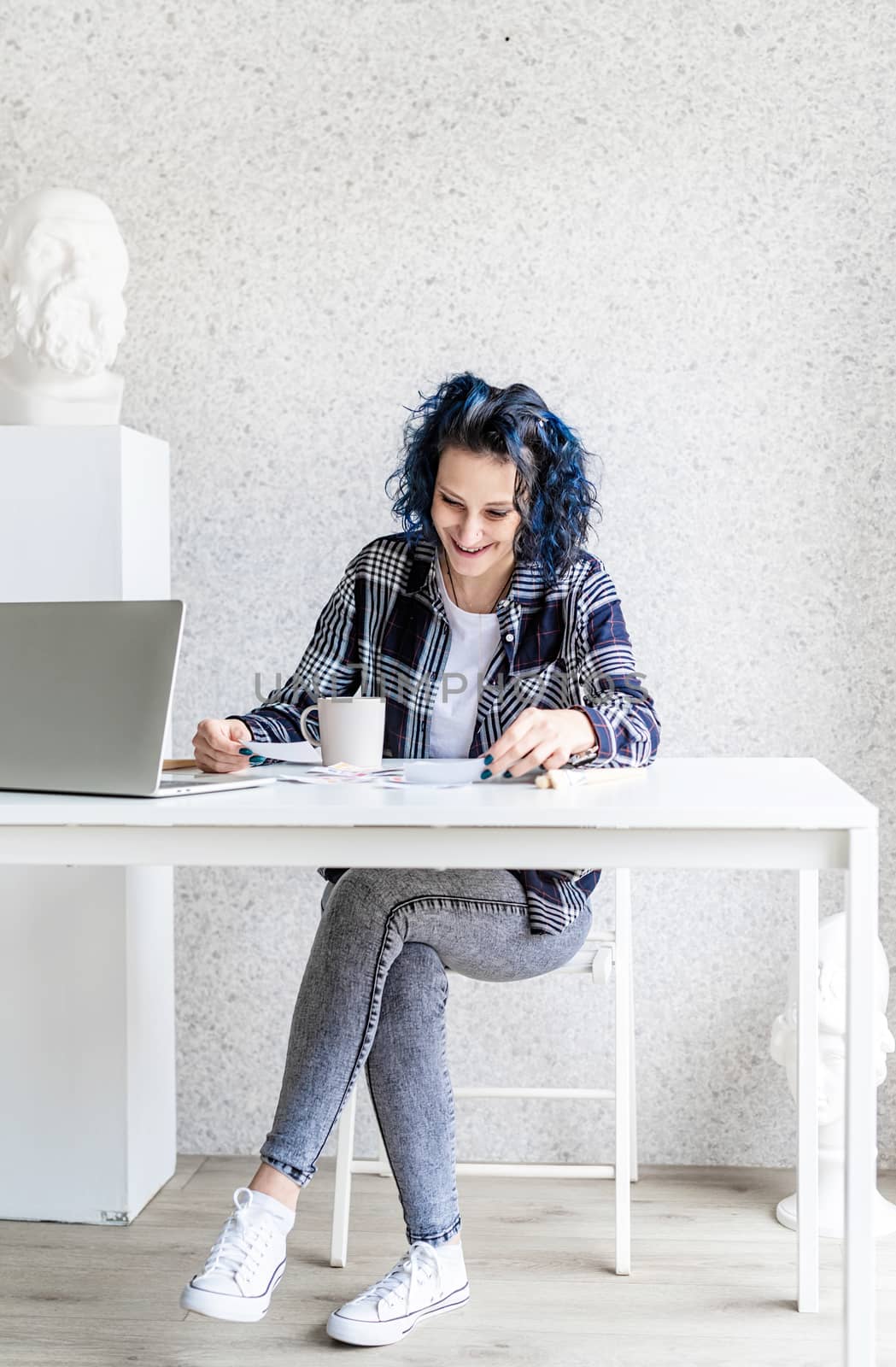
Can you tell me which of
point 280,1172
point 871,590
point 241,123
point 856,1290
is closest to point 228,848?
point 280,1172

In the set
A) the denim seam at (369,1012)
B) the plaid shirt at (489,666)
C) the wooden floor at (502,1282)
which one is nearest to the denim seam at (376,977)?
the denim seam at (369,1012)

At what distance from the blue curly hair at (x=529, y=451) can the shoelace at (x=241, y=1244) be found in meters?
0.95

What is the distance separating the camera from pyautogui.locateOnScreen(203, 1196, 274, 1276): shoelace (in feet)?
4.95

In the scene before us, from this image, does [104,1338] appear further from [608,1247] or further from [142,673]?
[142,673]

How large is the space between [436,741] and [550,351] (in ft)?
2.98

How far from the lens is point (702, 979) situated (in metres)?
2.55

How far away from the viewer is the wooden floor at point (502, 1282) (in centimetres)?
178

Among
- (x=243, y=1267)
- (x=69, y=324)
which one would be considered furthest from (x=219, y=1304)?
(x=69, y=324)

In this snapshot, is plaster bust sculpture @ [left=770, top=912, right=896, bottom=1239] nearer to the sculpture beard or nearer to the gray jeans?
the gray jeans

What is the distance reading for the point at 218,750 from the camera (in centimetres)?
167

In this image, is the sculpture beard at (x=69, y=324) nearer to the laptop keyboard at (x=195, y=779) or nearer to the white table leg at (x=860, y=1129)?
the laptop keyboard at (x=195, y=779)

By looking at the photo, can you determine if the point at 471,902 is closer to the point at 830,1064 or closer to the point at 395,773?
the point at 395,773

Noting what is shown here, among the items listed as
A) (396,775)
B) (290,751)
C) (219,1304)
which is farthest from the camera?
(290,751)

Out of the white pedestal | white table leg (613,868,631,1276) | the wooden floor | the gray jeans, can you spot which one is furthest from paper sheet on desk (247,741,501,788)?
the wooden floor
